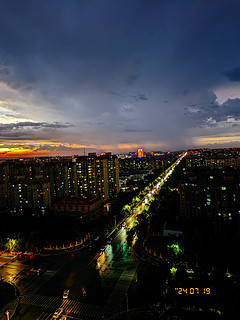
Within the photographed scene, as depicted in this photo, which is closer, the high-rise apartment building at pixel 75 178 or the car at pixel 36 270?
the car at pixel 36 270

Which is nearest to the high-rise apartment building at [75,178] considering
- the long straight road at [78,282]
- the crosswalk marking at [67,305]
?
the long straight road at [78,282]

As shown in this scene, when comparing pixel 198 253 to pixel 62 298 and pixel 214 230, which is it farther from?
pixel 62 298

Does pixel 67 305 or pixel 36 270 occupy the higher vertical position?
pixel 36 270
